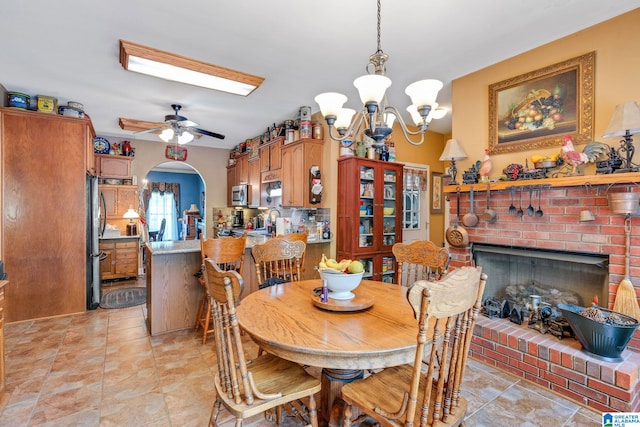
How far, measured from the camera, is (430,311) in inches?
39.6

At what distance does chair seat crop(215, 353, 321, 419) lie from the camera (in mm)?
1237

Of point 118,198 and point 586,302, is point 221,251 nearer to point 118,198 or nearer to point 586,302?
point 586,302

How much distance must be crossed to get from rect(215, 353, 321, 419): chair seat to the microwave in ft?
14.4

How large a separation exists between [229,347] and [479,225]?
8.16 ft

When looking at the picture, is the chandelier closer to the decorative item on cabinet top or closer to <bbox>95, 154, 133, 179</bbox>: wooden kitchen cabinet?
the decorative item on cabinet top

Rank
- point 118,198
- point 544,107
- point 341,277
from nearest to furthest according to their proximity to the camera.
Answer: point 341,277
point 544,107
point 118,198

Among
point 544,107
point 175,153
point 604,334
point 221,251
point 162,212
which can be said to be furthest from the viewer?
point 162,212

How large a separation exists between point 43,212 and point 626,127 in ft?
17.0

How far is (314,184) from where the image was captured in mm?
4180

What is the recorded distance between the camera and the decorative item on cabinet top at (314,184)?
4.17m

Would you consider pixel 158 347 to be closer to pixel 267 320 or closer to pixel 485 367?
pixel 267 320

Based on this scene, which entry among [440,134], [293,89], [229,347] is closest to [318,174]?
[293,89]

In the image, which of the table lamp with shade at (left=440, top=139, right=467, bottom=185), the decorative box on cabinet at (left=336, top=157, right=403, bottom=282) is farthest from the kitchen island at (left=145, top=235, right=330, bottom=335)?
the table lamp with shade at (left=440, top=139, right=467, bottom=185)

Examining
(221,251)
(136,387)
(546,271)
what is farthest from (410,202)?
(136,387)
